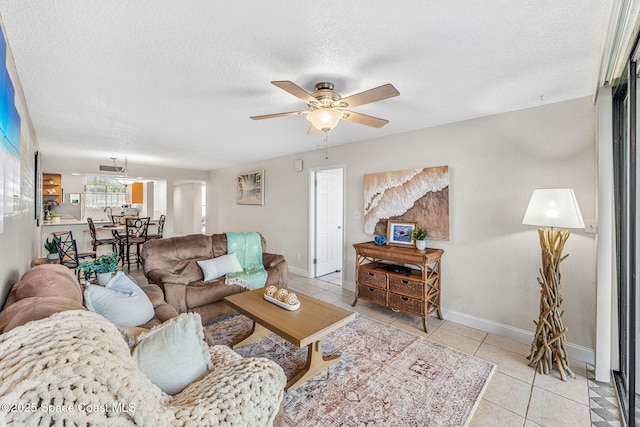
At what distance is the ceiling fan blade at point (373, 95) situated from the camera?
1.71 m

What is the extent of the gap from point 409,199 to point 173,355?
2.97m

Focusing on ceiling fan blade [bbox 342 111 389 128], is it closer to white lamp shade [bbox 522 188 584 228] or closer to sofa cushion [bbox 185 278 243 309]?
white lamp shade [bbox 522 188 584 228]

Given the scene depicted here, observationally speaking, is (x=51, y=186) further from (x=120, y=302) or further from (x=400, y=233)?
(x=400, y=233)

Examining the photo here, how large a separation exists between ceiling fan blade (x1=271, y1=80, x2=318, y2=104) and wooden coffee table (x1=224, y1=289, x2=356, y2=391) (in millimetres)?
1650

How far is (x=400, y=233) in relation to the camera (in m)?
3.46

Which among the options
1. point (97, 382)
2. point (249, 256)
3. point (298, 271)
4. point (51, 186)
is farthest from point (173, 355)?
point (51, 186)

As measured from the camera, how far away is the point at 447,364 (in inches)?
89.3

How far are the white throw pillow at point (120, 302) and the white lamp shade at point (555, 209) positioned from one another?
3.14 meters

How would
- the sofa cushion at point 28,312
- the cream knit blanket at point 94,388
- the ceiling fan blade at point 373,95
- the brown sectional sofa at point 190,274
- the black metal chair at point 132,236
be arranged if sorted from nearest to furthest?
1. the cream knit blanket at point 94,388
2. the sofa cushion at point 28,312
3. the ceiling fan blade at point 373,95
4. the brown sectional sofa at point 190,274
5. the black metal chair at point 132,236

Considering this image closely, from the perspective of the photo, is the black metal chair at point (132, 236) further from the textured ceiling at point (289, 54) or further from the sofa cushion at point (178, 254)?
the textured ceiling at point (289, 54)

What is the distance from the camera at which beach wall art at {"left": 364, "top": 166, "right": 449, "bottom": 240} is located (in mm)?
3143

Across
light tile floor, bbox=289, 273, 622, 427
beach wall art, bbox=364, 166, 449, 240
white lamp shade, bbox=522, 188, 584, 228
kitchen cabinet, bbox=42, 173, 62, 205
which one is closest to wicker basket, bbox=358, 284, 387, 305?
light tile floor, bbox=289, 273, 622, 427

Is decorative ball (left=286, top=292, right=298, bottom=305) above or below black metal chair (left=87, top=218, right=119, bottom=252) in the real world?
below

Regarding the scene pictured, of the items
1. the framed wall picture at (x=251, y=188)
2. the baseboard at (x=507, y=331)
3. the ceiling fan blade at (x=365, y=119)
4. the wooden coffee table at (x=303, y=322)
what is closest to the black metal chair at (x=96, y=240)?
the framed wall picture at (x=251, y=188)
